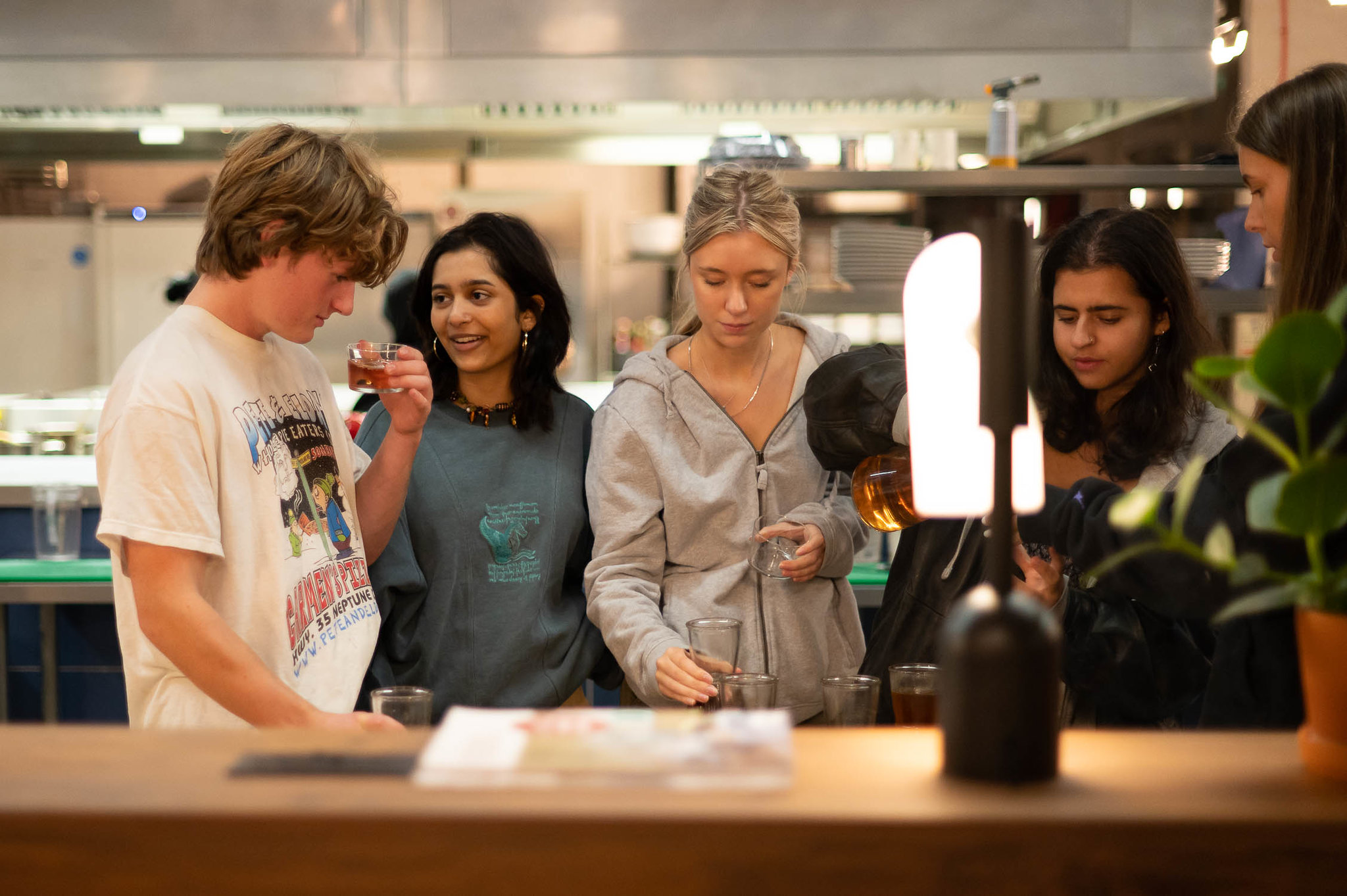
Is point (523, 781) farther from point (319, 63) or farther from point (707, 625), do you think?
point (319, 63)

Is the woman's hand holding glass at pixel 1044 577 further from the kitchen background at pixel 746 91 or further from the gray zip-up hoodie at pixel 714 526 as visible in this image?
the kitchen background at pixel 746 91

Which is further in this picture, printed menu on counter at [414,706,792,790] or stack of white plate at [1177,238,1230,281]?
stack of white plate at [1177,238,1230,281]

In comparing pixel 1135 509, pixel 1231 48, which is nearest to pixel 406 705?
pixel 1135 509

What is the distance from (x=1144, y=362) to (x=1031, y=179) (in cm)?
159

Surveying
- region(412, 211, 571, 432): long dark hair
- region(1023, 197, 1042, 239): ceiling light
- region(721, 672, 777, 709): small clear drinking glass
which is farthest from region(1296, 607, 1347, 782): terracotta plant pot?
region(1023, 197, 1042, 239): ceiling light

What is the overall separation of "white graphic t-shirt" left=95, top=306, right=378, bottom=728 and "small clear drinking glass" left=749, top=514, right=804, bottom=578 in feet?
2.00

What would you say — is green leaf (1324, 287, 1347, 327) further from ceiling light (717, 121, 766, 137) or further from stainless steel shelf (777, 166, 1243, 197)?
ceiling light (717, 121, 766, 137)

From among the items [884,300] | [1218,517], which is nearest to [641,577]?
[1218,517]

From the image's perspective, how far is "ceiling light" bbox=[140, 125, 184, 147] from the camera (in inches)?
219

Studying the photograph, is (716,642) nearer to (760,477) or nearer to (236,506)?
(760,477)

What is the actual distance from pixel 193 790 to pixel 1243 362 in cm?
82

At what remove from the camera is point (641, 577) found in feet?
6.32

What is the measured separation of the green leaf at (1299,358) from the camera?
815 millimetres

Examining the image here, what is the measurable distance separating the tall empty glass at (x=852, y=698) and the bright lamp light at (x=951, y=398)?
1.41ft
